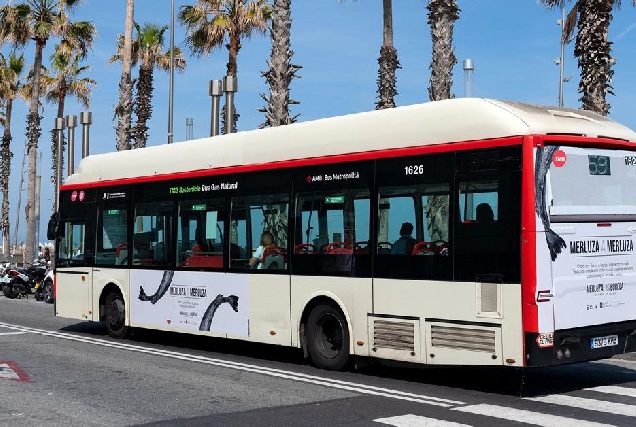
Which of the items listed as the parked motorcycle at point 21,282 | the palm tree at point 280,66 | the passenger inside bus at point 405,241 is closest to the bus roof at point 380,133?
the passenger inside bus at point 405,241

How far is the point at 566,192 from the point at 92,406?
5.42m

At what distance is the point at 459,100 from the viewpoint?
1041cm

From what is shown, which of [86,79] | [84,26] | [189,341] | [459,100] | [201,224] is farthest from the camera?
[86,79]

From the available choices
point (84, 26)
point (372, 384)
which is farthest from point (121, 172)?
point (84, 26)

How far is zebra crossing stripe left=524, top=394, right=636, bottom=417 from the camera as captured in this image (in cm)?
912

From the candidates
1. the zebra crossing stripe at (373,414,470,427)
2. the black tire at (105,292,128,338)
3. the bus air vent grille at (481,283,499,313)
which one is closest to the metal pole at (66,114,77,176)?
the black tire at (105,292,128,338)

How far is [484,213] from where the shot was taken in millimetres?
9961

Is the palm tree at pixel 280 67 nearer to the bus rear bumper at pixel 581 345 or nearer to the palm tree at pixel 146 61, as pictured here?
the bus rear bumper at pixel 581 345

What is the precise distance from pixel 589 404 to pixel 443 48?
42.6 feet

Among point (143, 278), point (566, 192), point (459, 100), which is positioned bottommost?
point (143, 278)

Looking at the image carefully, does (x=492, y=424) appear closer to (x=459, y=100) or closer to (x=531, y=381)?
(x=531, y=381)

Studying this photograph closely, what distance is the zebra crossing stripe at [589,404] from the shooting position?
9.12m

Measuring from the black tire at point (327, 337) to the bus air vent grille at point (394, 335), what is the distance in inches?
24.2

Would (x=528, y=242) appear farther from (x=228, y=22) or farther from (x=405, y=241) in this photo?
(x=228, y=22)
